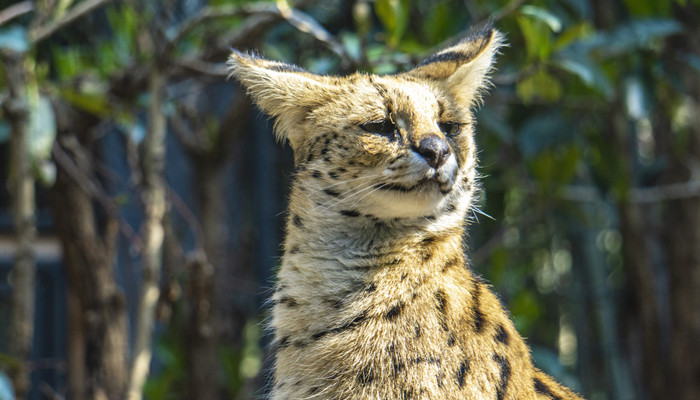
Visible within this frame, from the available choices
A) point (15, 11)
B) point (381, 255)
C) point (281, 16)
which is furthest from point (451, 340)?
point (15, 11)

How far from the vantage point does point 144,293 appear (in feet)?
14.3

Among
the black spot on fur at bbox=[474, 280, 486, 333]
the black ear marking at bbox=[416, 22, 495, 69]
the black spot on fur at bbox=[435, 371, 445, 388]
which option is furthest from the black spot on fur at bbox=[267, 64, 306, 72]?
the black spot on fur at bbox=[435, 371, 445, 388]

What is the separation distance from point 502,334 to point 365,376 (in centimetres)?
63

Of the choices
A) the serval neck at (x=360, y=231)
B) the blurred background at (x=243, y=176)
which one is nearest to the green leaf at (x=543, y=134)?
the blurred background at (x=243, y=176)

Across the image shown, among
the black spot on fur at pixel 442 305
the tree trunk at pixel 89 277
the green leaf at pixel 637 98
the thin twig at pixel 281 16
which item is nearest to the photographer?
the black spot on fur at pixel 442 305

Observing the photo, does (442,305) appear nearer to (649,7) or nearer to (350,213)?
(350,213)

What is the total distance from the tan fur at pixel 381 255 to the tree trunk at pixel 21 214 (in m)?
1.35

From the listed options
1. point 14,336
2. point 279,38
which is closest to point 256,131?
point 279,38

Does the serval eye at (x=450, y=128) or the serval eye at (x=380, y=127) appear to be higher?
the serval eye at (x=380, y=127)

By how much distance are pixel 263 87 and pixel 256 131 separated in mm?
5734

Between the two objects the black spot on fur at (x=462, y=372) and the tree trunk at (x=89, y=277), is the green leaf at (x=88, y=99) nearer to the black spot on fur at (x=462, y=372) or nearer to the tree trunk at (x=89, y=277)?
the tree trunk at (x=89, y=277)

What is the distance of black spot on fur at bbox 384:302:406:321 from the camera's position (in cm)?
302

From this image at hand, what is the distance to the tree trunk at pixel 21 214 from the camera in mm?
3926

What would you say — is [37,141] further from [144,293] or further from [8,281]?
[8,281]
